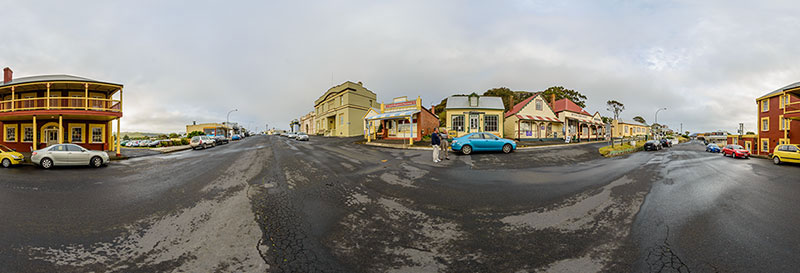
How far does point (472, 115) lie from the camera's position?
27.8m

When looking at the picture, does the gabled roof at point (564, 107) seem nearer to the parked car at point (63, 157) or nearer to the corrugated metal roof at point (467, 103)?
the corrugated metal roof at point (467, 103)

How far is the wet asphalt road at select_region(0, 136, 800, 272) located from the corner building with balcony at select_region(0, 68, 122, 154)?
1527cm

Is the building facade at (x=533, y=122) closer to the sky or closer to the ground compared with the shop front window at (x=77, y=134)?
closer to the sky

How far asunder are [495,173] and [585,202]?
11.7 ft

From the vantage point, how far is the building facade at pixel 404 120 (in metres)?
25.8

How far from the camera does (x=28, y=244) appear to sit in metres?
3.87

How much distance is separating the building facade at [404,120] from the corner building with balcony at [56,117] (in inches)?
808

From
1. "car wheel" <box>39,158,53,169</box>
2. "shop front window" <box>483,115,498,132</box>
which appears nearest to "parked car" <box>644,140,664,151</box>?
"shop front window" <box>483,115,498,132</box>

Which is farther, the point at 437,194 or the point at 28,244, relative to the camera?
the point at 437,194

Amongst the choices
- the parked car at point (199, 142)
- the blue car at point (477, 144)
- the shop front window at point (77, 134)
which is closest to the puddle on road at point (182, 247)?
the blue car at point (477, 144)

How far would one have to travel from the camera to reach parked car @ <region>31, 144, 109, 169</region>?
11.8 metres

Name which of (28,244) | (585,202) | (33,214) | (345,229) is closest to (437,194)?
(345,229)

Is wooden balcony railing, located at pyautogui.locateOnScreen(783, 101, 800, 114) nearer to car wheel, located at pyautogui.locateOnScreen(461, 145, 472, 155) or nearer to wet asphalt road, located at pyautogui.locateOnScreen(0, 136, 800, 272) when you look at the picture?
wet asphalt road, located at pyautogui.locateOnScreen(0, 136, 800, 272)

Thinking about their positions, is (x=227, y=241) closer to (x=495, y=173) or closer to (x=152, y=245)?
(x=152, y=245)
